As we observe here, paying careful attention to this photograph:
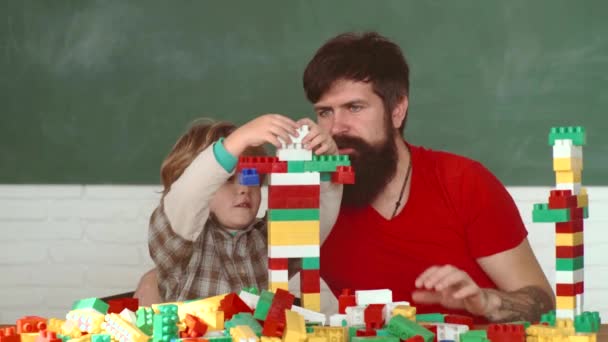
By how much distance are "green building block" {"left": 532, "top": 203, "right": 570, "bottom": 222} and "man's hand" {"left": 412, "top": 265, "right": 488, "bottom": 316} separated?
15 cm

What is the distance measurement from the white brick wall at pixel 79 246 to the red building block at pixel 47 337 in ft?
5.25

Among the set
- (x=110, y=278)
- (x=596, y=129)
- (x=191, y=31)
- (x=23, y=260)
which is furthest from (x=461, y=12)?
(x=23, y=260)

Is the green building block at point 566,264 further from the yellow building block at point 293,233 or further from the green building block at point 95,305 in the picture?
the green building block at point 95,305

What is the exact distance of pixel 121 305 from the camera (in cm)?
125

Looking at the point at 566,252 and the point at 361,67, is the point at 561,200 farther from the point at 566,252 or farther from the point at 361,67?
the point at 361,67

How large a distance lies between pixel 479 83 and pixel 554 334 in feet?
5.38

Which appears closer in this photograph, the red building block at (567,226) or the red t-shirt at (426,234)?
the red building block at (567,226)

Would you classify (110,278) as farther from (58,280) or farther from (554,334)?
(554,334)

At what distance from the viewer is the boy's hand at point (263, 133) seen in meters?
1.29

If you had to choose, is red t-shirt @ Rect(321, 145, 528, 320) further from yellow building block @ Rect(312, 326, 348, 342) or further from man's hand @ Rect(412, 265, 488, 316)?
yellow building block @ Rect(312, 326, 348, 342)

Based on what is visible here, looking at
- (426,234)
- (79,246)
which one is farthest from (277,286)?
(79,246)

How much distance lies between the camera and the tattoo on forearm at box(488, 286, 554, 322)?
1419mm

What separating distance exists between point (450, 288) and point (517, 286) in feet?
2.06

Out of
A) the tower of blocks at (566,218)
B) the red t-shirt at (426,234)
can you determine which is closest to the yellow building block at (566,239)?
the tower of blocks at (566,218)
